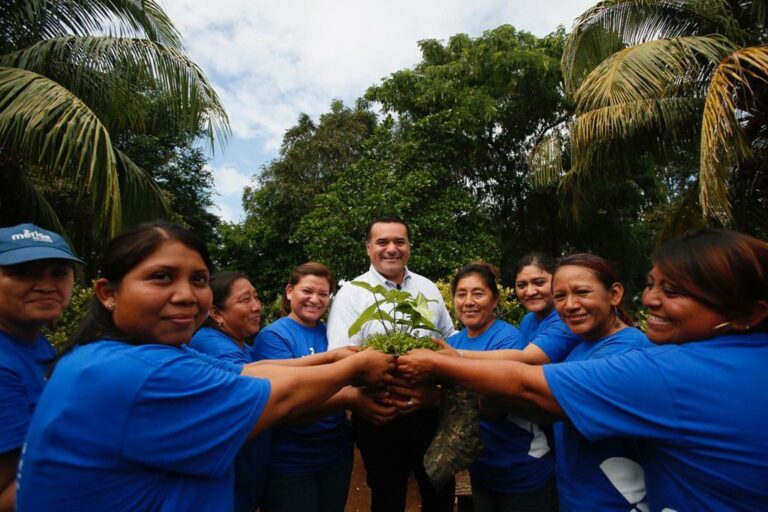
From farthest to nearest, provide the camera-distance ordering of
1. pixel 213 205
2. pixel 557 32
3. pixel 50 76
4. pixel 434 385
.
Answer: pixel 213 205 < pixel 557 32 < pixel 50 76 < pixel 434 385

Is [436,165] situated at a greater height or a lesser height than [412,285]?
greater

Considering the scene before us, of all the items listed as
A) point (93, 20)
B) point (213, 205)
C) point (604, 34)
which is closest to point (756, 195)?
point (604, 34)

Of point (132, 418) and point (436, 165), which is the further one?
point (436, 165)

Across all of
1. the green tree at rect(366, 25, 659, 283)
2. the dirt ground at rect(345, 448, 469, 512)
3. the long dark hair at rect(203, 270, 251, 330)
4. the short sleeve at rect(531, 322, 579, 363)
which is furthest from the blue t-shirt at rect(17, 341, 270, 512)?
the green tree at rect(366, 25, 659, 283)

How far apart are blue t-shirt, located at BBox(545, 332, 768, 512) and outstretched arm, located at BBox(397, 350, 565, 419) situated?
97 millimetres

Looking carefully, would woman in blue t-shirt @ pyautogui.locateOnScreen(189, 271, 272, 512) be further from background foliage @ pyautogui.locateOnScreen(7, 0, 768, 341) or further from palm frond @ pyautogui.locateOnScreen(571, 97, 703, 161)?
palm frond @ pyautogui.locateOnScreen(571, 97, 703, 161)

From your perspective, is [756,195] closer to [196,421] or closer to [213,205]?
[196,421]

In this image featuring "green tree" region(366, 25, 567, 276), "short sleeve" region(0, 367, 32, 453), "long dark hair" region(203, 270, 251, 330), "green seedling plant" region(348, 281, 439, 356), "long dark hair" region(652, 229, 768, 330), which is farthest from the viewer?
"green tree" region(366, 25, 567, 276)

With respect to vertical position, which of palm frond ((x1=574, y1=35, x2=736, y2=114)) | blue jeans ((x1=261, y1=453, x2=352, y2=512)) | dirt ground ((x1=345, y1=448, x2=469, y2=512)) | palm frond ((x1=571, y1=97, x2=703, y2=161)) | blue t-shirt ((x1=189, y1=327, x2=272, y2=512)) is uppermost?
palm frond ((x1=574, y1=35, x2=736, y2=114))

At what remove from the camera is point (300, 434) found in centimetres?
272

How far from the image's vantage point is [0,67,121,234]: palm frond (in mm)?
5035

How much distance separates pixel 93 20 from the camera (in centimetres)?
705

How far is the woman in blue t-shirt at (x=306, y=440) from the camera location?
2.69m

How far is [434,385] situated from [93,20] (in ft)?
26.8
